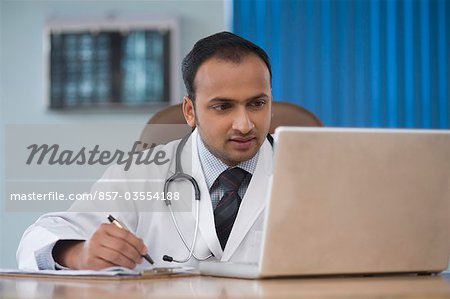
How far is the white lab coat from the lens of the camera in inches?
64.7

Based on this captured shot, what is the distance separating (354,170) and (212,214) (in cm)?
66

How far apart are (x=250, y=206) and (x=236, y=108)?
0.78 ft

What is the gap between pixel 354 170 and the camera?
1208mm

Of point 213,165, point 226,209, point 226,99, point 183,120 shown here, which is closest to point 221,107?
point 226,99

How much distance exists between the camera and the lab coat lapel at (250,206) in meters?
1.77

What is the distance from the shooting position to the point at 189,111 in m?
2.11

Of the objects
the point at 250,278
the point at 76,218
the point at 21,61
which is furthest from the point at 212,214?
the point at 21,61

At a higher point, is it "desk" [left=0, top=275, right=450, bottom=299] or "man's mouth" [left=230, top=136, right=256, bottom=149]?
"man's mouth" [left=230, top=136, right=256, bottom=149]

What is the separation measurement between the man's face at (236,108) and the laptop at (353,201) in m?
0.60

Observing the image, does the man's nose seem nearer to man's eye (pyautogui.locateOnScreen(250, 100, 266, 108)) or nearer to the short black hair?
man's eye (pyautogui.locateOnScreen(250, 100, 266, 108))

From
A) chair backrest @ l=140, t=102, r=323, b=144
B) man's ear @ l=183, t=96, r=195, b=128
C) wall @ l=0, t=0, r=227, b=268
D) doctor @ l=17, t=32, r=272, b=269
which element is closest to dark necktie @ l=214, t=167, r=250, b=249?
doctor @ l=17, t=32, r=272, b=269

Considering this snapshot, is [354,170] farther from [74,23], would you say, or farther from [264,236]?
[74,23]

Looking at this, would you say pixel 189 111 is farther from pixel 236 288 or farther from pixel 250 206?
pixel 236 288

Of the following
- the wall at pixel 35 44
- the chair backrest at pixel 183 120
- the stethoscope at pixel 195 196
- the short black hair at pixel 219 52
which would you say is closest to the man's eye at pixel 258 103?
the short black hair at pixel 219 52
